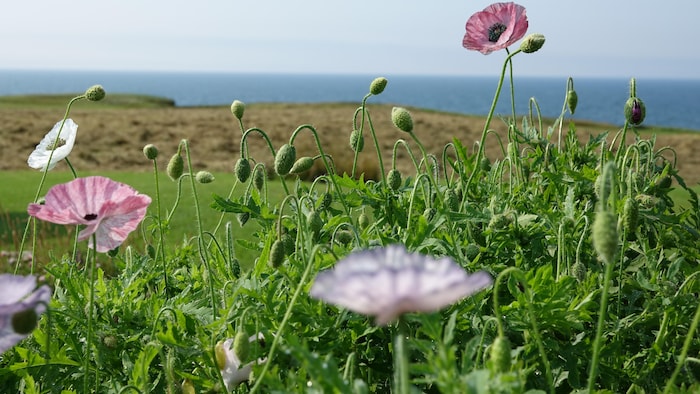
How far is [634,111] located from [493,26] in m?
0.31

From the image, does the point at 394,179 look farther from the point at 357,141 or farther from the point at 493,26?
the point at 493,26

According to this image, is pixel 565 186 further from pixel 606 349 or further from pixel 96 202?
pixel 96 202

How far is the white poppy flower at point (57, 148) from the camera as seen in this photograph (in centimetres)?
132

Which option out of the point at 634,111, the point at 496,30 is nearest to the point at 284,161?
the point at 496,30

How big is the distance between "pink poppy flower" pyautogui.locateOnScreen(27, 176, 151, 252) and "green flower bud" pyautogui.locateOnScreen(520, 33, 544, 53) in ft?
2.09

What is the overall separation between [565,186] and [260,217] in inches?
26.6

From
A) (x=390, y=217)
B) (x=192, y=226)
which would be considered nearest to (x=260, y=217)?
(x=390, y=217)

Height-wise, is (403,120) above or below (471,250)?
above

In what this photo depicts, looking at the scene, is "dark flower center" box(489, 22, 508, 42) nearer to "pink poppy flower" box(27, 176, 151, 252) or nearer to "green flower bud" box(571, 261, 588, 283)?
"green flower bud" box(571, 261, 588, 283)

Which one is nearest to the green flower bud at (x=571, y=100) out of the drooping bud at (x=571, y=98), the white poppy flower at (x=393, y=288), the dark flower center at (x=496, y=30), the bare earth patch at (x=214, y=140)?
the drooping bud at (x=571, y=98)

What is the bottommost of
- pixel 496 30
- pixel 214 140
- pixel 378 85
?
pixel 214 140

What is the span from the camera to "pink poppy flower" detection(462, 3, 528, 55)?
1372 millimetres

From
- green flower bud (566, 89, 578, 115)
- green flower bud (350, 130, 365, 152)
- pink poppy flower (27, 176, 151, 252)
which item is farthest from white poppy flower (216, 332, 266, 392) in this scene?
green flower bud (566, 89, 578, 115)

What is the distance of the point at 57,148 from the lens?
1.36 m
